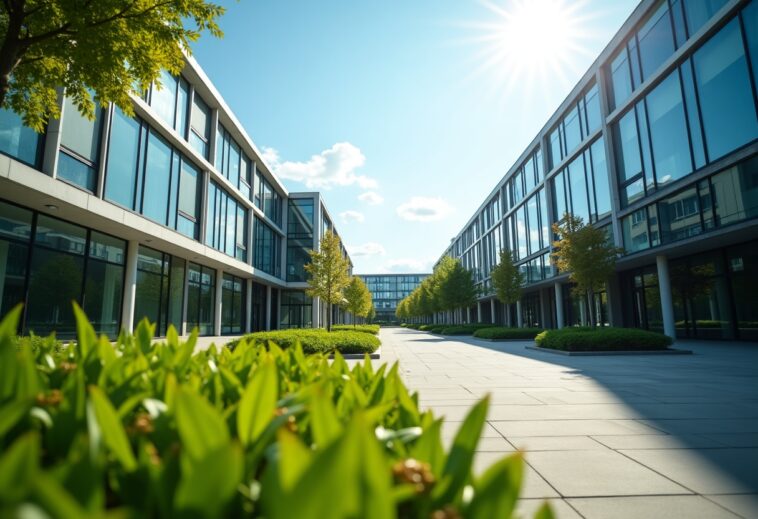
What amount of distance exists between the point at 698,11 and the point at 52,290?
27.3 metres

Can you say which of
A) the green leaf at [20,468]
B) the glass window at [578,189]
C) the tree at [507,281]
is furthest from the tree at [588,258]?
the green leaf at [20,468]

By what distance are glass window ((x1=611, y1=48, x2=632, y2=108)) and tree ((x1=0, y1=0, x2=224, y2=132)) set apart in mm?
23206

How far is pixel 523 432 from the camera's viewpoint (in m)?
5.20

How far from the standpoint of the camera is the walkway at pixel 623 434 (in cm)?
328

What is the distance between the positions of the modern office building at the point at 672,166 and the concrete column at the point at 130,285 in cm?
2373

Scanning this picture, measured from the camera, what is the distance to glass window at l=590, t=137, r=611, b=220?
24.6 meters

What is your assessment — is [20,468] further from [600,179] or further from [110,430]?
[600,179]

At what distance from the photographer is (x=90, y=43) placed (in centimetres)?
661

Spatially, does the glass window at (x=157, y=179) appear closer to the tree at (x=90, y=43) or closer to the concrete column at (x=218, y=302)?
the concrete column at (x=218, y=302)

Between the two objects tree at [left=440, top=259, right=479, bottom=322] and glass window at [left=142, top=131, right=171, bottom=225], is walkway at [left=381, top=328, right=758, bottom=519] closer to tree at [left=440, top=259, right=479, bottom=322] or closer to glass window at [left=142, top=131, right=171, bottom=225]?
glass window at [left=142, top=131, right=171, bottom=225]

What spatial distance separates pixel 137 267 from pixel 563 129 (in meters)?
28.9

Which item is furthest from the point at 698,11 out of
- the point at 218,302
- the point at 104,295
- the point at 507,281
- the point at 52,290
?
Answer: the point at 218,302

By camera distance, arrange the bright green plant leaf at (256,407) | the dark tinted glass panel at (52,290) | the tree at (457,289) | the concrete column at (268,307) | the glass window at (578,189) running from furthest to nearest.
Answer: the tree at (457,289) < the concrete column at (268,307) < the glass window at (578,189) < the dark tinted glass panel at (52,290) < the bright green plant leaf at (256,407)

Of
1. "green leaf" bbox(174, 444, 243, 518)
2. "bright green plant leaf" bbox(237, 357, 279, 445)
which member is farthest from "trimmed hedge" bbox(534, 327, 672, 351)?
"green leaf" bbox(174, 444, 243, 518)
